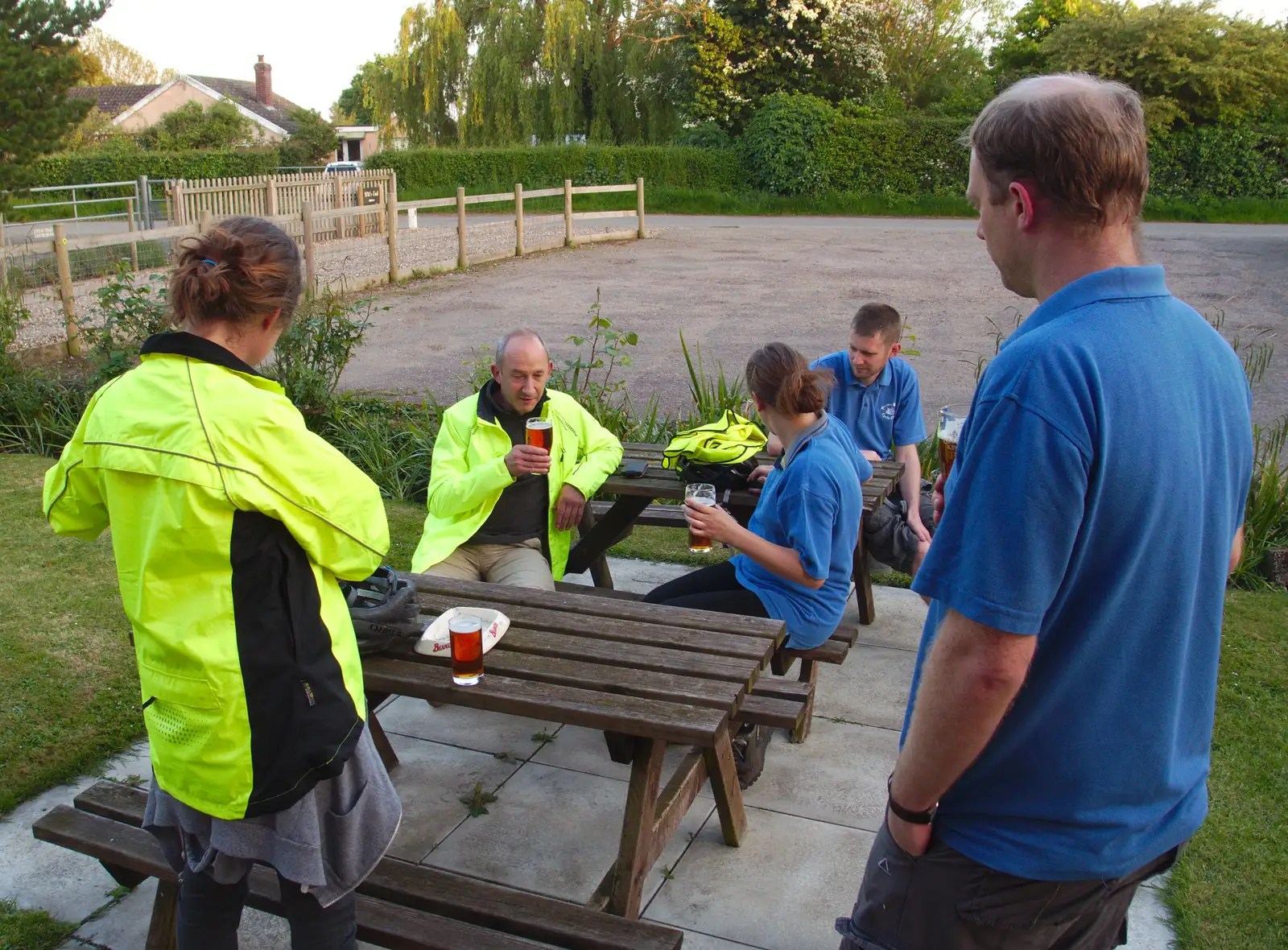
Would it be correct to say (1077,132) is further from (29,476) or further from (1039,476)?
(29,476)

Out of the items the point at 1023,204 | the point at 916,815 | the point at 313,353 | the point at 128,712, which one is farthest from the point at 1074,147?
the point at 313,353

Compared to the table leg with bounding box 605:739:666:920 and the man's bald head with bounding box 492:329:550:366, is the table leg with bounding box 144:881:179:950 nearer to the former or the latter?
the table leg with bounding box 605:739:666:920

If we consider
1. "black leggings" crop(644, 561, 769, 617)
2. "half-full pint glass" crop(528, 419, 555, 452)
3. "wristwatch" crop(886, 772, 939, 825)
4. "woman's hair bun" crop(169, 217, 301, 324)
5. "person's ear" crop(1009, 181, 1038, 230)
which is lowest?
"black leggings" crop(644, 561, 769, 617)

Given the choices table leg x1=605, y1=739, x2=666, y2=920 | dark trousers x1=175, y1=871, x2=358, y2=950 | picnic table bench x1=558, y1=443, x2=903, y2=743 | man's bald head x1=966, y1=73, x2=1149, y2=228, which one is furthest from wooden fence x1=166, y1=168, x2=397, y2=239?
man's bald head x1=966, y1=73, x2=1149, y2=228

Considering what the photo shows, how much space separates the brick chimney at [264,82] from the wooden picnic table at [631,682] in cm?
6162

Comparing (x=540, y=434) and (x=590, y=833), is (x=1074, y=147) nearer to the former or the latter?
(x=590, y=833)

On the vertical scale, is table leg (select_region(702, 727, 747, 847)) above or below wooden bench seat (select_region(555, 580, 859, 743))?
below

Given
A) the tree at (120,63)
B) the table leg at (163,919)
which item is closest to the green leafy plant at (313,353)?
the table leg at (163,919)

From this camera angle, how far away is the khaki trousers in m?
3.91

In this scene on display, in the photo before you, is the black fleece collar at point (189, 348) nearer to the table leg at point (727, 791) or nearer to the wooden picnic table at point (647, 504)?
the table leg at point (727, 791)

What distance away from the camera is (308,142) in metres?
38.0

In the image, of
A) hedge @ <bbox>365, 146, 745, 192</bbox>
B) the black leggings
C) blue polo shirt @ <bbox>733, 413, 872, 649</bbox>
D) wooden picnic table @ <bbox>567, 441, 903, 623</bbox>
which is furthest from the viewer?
hedge @ <bbox>365, 146, 745, 192</bbox>

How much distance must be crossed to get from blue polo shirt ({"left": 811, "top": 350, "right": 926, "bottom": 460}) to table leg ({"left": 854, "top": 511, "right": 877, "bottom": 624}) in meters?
0.55

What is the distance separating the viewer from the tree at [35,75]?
16.3 m
